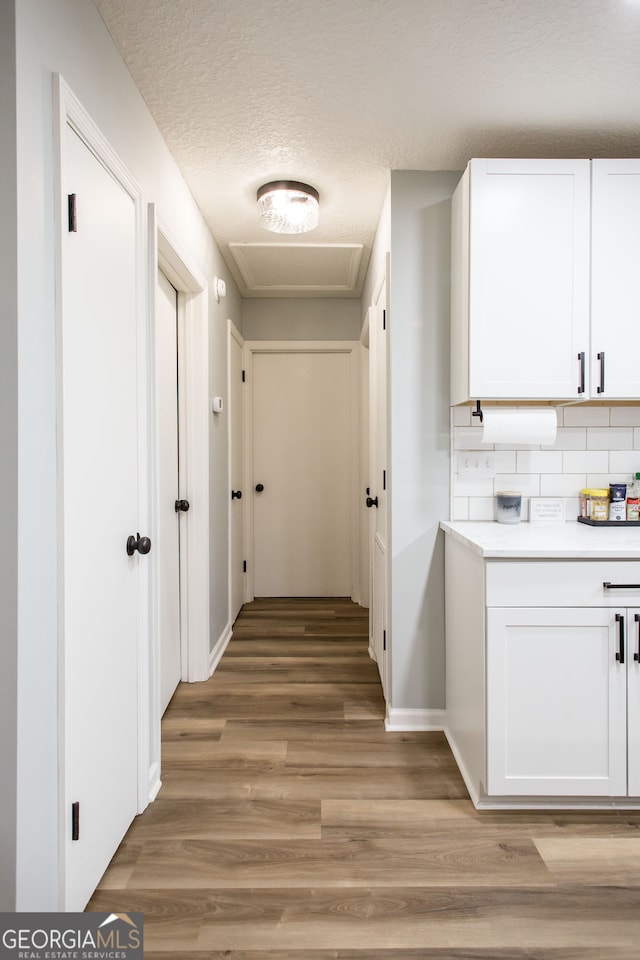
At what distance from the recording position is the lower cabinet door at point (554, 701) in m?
1.70

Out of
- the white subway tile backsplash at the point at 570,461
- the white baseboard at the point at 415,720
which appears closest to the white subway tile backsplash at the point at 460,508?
the white subway tile backsplash at the point at 570,461

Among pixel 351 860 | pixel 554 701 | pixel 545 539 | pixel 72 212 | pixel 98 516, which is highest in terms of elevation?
pixel 72 212

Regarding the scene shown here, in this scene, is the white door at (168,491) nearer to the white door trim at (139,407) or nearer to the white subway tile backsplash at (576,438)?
the white door trim at (139,407)

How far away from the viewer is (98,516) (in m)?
1.42

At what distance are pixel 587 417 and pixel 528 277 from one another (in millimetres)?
706

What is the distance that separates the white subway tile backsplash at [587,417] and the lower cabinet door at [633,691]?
2.99 ft

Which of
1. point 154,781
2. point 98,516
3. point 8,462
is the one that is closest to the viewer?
point 8,462

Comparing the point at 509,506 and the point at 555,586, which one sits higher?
the point at 509,506

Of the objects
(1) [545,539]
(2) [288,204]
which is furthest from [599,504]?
(2) [288,204]

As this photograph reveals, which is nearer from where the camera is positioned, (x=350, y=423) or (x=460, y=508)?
(x=460, y=508)

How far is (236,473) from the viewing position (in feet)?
12.4

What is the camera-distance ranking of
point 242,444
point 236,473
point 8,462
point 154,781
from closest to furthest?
point 8,462
point 154,781
point 236,473
point 242,444

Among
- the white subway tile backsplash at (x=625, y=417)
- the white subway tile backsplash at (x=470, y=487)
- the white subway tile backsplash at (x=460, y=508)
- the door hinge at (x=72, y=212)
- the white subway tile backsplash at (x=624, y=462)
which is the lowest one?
the white subway tile backsplash at (x=460, y=508)

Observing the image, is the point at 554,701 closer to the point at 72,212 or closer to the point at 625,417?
the point at 625,417
